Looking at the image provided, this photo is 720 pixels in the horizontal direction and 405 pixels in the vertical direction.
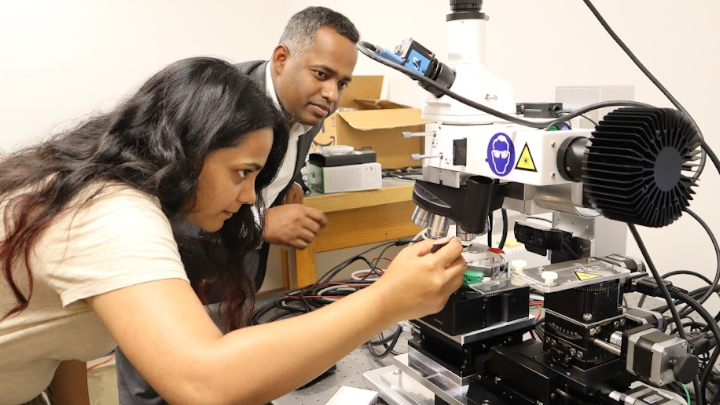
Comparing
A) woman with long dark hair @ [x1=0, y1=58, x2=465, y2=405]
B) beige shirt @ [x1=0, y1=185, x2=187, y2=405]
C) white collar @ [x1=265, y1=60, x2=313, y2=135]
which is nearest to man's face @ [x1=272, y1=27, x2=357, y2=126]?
white collar @ [x1=265, y1=60, x2=313, y2=135]

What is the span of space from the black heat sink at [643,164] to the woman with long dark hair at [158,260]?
196 mm

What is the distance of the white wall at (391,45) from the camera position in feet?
3.72

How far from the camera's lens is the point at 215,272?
101 centimetres

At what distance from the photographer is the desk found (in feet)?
5.86

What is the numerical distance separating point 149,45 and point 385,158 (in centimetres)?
178

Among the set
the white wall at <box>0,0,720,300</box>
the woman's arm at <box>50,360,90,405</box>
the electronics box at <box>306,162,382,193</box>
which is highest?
the white wall at <box>0,0,720,300</box>

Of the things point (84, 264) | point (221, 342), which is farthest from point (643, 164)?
point (84, 264)

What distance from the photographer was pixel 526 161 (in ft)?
1.96

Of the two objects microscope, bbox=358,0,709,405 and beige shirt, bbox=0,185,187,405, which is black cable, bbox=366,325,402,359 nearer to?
microscope, bbox=358,0,709,405

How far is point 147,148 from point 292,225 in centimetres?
61

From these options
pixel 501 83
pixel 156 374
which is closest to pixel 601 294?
pixel 501 83

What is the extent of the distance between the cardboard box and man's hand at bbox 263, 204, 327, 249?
0.68m

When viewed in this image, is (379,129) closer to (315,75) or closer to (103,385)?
(315,75)

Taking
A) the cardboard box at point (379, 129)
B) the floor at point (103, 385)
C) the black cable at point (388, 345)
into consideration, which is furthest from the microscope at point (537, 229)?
the floor at point (103, 385)
